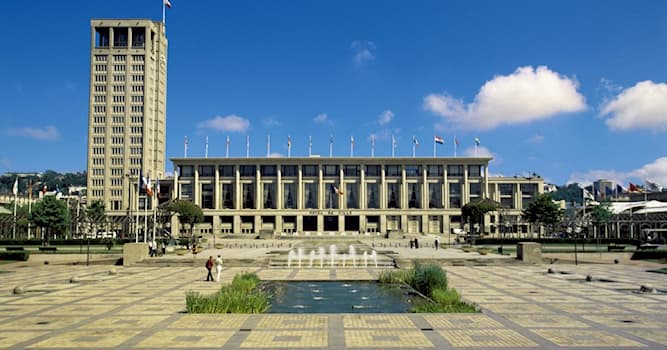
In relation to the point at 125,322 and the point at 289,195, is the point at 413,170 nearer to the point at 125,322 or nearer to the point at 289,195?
the point at 289,195

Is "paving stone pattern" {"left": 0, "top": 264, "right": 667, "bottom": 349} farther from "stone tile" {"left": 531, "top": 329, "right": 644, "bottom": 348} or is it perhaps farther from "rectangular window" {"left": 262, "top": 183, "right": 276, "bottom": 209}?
"rectangular window" {"left": 262, "top": 183, "right": 276, "bottom": 209}

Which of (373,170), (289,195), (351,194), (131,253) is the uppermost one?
(373,170)

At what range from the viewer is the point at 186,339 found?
1606 centimetres

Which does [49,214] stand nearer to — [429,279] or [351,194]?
[351,194]

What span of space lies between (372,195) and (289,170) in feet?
70.2

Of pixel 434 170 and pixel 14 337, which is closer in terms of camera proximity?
pixel 14 337

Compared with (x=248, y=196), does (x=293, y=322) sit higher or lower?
lower

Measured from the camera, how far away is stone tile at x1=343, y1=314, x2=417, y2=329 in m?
18.3

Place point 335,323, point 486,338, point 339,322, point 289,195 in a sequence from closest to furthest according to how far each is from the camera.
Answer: point 486,338, point 335,323, point 339,322, point 289,195

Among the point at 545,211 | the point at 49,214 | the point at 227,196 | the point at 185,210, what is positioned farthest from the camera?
the point at 227,196

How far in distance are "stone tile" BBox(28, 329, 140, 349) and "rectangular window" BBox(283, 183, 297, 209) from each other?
393ft

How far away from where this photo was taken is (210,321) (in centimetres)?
1906

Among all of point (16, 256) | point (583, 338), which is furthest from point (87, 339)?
point (16, 256)

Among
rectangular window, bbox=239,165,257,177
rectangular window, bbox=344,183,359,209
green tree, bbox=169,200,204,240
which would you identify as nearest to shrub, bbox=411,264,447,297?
green tree, bbox=169,200,204,240
